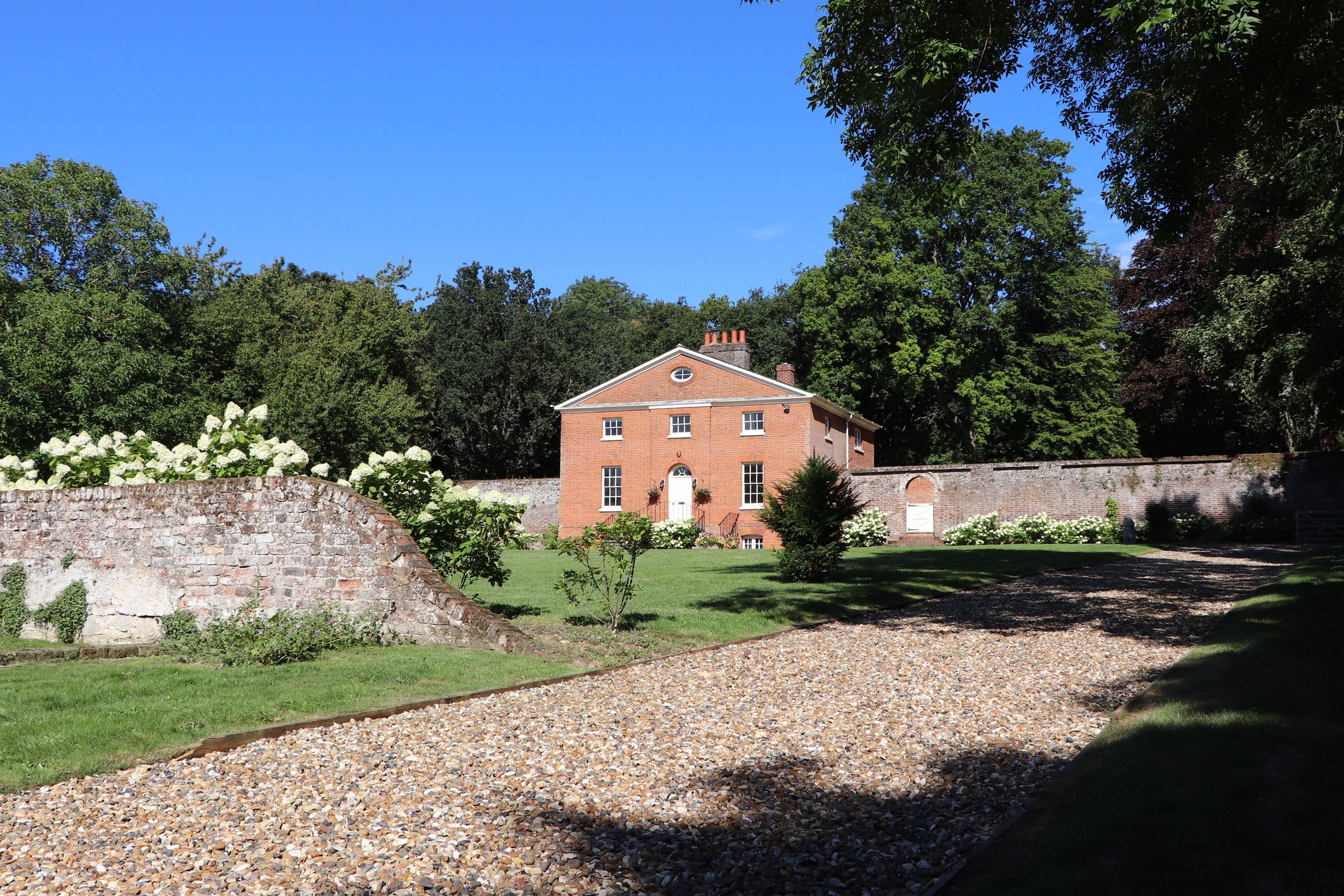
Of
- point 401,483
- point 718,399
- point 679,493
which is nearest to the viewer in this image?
point 401,483

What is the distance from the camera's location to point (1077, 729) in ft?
22.5

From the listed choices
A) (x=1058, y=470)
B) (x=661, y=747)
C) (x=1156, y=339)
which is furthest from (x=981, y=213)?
(x=661, y=747)

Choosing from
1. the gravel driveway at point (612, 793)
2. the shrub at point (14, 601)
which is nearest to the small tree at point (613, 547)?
the gravel driveway at point (612, 793)

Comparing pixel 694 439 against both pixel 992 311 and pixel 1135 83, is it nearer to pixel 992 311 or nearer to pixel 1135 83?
pixel 992 311

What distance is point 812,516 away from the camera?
1723cm

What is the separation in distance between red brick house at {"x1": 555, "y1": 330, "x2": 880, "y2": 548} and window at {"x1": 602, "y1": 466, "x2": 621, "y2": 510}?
0.03m

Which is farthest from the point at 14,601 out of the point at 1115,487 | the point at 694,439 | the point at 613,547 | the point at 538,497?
the point at 1115,487

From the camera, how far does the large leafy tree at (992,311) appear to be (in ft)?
135

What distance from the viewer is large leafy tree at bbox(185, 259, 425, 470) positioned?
38.1m

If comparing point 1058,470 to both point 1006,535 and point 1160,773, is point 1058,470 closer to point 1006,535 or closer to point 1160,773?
point 1006,535

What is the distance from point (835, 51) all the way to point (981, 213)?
33.3m

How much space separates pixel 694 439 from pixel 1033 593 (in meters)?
20.8

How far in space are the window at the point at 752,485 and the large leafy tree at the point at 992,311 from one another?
965cm

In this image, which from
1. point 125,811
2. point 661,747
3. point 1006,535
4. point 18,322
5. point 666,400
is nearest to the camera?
point 125,811
